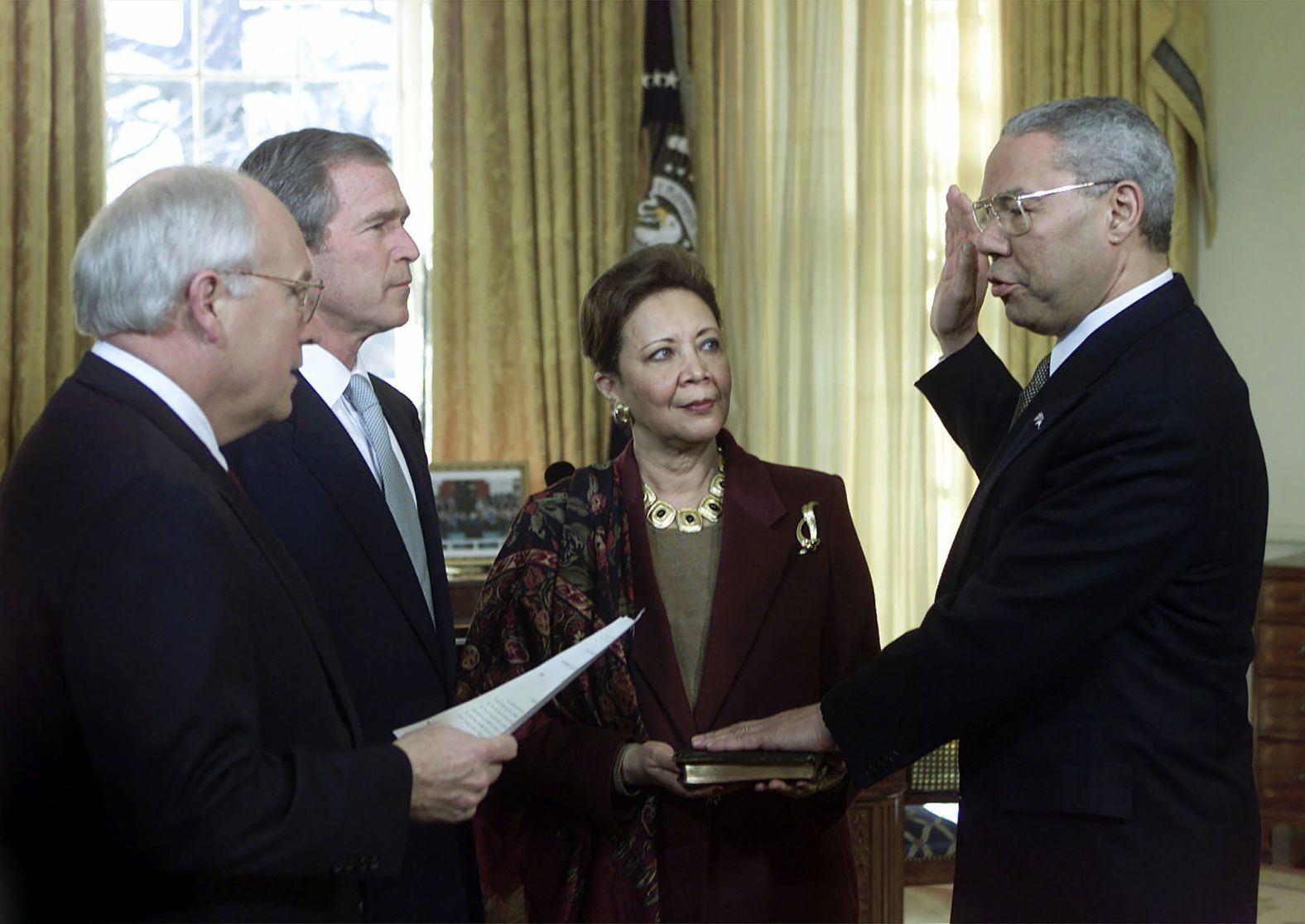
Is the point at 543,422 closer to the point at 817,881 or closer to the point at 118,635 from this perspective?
the point at 817,881

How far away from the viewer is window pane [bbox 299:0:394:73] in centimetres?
575

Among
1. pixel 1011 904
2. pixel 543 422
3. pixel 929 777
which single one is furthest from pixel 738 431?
pixel 1011 904

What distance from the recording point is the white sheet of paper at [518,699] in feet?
5.76

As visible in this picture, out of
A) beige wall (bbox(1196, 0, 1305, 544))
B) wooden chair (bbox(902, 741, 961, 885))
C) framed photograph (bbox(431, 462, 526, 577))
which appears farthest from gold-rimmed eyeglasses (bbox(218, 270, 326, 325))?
beige wall (bbox(1196, 0, 1305, 544))

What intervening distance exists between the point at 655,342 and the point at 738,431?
3223 millimetres

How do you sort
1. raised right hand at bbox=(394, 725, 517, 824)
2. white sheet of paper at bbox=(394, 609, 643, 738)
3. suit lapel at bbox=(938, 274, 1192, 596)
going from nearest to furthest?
raised right hand at bbox=(394, 725, 517, 824) < white sheet of paper at bbox=(394, 609, 643, 738) < suit lapel at bbox=(938, 274, 1192, 596)

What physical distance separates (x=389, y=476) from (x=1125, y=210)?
47.6 inches

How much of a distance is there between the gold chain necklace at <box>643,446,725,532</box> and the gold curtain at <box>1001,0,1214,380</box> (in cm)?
350

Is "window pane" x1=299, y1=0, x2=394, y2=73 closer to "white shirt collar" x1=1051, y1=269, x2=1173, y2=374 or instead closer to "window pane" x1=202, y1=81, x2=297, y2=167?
"window pane" x1=202, y1=81, x2=297, y2=167

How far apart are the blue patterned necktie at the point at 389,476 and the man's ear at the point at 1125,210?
1170 millimetres

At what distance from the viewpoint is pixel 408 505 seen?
232 cm

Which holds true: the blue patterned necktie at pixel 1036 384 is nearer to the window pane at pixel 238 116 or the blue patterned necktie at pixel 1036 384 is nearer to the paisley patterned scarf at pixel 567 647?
the paisley patterned scarf at pixel 567 647

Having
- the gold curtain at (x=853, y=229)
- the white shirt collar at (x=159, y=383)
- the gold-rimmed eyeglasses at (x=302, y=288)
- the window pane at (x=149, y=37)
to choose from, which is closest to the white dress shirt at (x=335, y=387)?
the gold-rimmed eyeglasses at (x=302, y=288)

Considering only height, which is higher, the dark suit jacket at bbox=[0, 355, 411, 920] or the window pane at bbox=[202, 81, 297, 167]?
the window pane at bbox=[202, 81, 297, 167]
